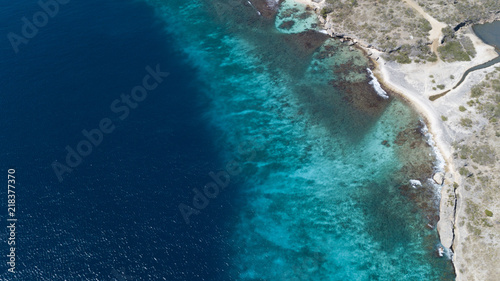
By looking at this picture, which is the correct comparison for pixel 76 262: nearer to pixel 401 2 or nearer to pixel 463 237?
pixel 463 237

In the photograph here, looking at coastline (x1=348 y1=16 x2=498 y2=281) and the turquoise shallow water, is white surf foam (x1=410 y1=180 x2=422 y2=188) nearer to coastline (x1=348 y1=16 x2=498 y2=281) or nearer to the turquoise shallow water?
the turquoise shallow water

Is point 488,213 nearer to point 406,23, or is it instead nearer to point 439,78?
point 439,78

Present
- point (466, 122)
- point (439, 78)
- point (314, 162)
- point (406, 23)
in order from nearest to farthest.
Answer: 1. point (314, 162)
2. point (466, 122)
3. point (439, 78)
4. point (406, 23)

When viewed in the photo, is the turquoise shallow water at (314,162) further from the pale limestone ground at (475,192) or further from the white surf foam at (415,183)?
the pale limestone ground at (475,192)

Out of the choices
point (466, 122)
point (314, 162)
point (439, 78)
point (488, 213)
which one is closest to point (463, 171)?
point (488, 213)

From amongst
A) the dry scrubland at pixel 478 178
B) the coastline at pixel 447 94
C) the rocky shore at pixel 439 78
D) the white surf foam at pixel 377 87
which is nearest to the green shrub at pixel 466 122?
the dry scrubland at pixel 478 178

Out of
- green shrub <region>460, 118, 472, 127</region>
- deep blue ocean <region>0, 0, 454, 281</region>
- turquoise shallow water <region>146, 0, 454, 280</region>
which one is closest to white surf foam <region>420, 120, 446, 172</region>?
deep blue ocean <region>0, 0, 454, 281</region>

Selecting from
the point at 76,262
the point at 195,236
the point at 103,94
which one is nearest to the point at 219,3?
the point at 103,94
